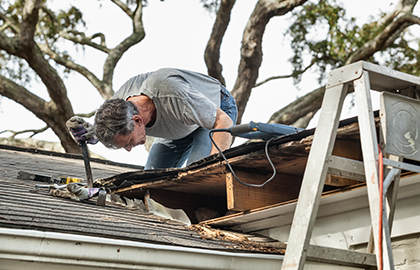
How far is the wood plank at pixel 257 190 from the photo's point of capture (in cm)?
261

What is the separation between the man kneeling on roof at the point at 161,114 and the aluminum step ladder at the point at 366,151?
1.14m

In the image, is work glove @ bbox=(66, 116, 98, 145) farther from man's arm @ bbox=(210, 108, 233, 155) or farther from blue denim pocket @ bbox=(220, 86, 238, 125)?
blue denim pocket @ bbox=(220, 86, 238, 125)

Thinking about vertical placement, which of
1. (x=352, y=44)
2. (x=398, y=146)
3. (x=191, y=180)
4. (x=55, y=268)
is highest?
(x=352, y=44)

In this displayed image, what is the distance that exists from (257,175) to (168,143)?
145 cm

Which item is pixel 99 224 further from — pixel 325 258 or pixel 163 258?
pixel 325 258

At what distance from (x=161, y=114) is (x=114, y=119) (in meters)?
0.39

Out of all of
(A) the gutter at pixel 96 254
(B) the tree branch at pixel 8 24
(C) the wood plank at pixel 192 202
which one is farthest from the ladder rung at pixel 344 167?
(B) the tree branch at pixel 8 24

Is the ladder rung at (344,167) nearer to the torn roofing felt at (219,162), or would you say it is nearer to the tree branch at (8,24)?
the torn roofing felt at (219,162)

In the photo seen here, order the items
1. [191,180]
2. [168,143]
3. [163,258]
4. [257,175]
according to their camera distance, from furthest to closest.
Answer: [168,143]
[191,180]
[257,175]
[163,258]

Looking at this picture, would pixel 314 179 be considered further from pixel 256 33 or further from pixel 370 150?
pixel 256 33

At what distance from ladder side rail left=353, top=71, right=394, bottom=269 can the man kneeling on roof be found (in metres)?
1.24

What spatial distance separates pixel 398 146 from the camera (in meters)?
1.92

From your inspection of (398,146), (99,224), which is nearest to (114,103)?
(99,224)

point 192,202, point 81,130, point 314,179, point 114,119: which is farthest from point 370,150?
point 81,130
